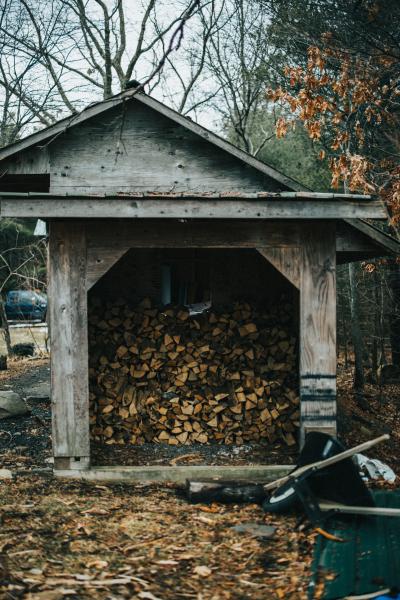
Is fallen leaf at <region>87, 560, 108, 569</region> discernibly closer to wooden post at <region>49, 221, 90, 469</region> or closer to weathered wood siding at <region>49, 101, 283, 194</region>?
wooden post at <region>49, 221, 90, 469</region>

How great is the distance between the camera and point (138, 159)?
7.77 m

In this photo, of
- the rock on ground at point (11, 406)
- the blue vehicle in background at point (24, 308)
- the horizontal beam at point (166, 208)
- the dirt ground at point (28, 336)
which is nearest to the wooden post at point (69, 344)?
the horizontal beam at point (166, 208)

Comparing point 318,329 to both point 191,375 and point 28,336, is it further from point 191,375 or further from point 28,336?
point 28,336

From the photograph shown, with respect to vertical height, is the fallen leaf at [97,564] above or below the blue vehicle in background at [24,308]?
below

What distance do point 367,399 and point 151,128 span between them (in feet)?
21.9

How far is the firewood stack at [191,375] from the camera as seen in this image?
788cm

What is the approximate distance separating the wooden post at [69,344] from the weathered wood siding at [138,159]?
4.79ft

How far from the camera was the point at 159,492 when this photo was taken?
639 centimetres

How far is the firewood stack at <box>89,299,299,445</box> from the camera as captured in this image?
7.88m

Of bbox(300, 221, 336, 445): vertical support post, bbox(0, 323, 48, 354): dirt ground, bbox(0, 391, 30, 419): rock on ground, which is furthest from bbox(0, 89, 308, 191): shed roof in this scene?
bbox(0, 323, 48, 354): dirt ground

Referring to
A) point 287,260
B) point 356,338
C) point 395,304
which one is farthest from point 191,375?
point 395,304

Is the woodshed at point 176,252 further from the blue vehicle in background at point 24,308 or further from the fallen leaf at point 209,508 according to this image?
the blue vehicle in background at point 24,308

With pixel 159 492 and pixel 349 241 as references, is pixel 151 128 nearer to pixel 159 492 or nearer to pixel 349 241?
pixel 349 241

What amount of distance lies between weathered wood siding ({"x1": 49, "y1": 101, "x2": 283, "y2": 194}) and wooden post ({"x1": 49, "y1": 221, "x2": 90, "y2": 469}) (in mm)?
1460
